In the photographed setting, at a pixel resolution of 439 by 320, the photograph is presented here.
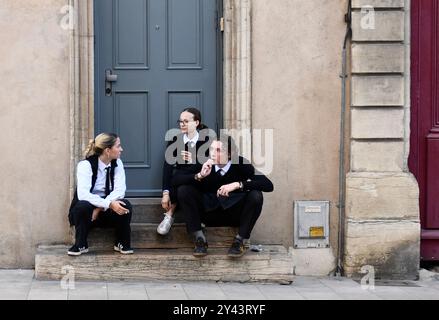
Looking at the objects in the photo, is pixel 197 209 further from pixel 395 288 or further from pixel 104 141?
pixel 395 288

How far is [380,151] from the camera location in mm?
9266

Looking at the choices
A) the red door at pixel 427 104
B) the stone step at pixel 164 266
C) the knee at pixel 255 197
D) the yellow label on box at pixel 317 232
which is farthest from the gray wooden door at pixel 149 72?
the red door at pixel 427 104

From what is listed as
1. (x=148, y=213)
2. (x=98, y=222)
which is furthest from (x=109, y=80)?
(x=98, y=222)

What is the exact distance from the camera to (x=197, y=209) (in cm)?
869

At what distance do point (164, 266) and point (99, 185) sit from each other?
103cm

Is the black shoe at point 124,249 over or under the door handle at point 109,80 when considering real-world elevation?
under

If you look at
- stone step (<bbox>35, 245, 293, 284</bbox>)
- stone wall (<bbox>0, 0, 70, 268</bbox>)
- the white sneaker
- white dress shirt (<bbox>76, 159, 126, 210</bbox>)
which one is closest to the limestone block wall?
stone step (<bbox>35, 245, 293, 284</bbox>)

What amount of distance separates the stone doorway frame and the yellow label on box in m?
1.31

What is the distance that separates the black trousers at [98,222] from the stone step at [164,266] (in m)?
0.17

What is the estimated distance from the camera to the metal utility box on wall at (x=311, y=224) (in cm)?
936

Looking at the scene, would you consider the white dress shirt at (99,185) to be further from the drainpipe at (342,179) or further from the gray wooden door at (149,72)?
the drainpipe at (342,179)

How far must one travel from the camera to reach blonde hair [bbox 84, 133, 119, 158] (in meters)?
8.65

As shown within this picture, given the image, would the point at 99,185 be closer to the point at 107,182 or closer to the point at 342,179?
the point at 107,182
